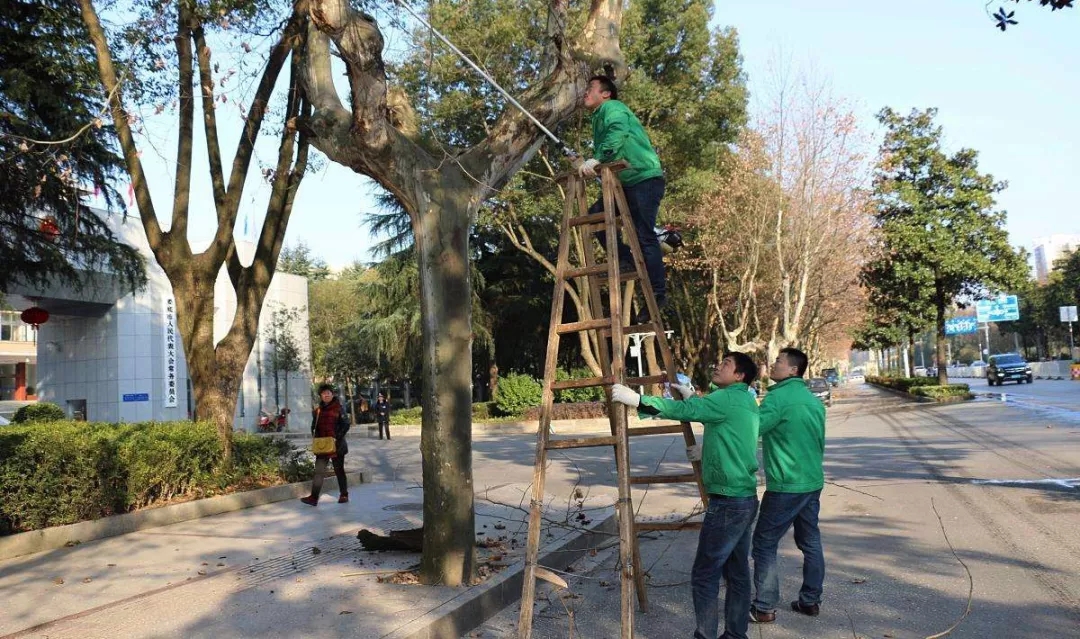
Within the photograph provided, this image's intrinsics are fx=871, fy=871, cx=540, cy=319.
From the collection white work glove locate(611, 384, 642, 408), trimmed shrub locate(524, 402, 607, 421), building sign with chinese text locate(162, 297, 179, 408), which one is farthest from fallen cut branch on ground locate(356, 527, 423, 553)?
building sign with chinese text locate(162, 297, 179, 408)

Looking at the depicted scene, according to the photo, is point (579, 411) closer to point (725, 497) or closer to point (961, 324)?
point (725, 497)

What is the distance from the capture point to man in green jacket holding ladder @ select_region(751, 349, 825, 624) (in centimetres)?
572

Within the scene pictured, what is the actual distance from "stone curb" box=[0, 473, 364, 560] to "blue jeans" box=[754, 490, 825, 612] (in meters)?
7.01

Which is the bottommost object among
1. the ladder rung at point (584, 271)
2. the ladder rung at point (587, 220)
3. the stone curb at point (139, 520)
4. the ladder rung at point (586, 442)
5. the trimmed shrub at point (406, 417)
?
the stone curb at point (139, 520)

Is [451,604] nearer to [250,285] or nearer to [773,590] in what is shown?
[773,590]

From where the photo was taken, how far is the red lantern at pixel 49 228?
1541cm

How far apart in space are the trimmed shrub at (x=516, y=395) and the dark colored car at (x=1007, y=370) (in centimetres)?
3253

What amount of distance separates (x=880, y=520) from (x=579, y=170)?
617cm

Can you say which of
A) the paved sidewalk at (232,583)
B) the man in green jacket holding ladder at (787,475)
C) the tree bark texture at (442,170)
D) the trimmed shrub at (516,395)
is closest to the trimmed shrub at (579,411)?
the trimmed shrub at (516,395)

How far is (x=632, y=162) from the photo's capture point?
5953 mm

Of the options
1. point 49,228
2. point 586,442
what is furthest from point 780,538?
point 49,228

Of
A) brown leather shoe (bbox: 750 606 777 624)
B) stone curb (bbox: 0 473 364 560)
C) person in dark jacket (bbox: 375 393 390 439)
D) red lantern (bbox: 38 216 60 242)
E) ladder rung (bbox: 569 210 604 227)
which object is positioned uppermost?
red lantern (bbox: 38 216 60 242)

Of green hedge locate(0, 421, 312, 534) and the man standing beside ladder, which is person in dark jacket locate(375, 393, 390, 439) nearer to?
green hedge locate(0, 421, 312, 534)

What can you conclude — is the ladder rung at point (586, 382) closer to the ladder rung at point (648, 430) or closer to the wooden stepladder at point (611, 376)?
the wooden stepladder at point (611, 376)
